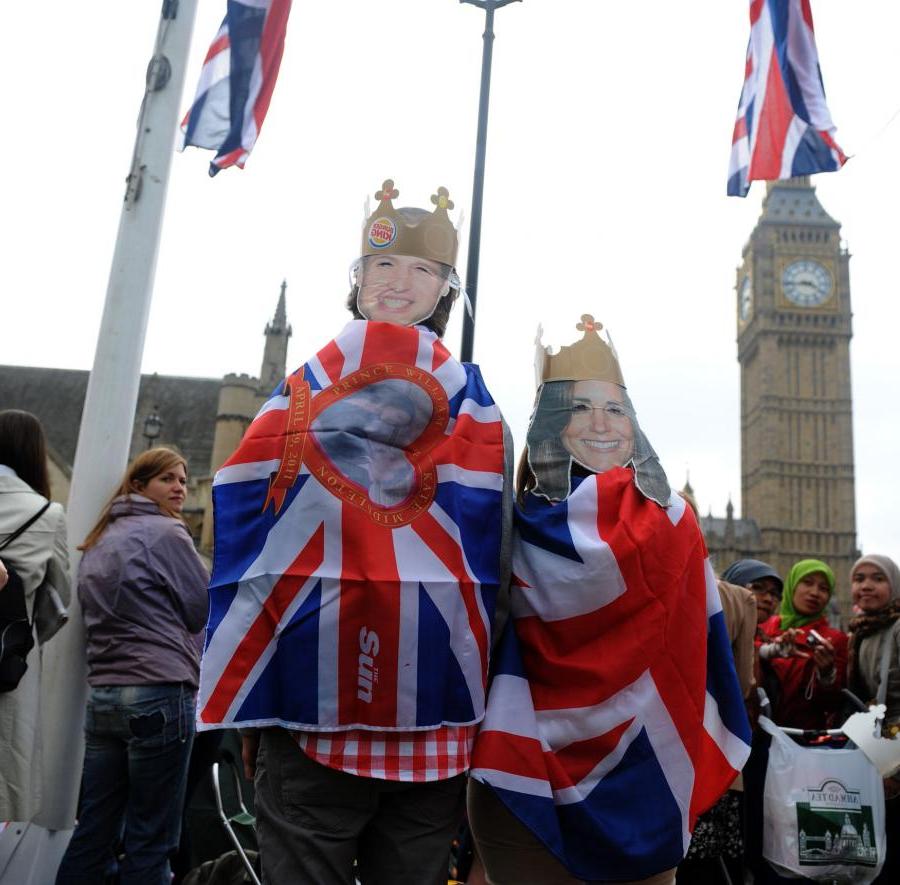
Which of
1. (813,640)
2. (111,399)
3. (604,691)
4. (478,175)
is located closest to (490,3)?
(478,175)

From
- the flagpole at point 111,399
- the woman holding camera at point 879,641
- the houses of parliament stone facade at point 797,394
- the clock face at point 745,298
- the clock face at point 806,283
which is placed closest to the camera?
the flagpole at point 111,399

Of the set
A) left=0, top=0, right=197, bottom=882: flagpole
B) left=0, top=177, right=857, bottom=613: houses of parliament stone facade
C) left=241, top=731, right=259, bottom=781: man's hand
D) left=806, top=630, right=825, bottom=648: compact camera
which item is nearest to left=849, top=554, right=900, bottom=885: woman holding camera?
left=806, top=630, right=825, bottom=648: compact camera

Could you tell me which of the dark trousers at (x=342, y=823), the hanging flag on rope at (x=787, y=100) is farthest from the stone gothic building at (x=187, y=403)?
the dark trousers at (x=342, y=823)

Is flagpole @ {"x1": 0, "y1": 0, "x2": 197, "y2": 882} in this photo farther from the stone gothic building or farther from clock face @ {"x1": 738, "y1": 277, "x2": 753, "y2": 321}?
clock face @ {"x1": 738, "y1": 277, "x2": 753, "y2": 321}

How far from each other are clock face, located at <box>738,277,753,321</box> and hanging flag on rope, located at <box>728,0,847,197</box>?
243 feet

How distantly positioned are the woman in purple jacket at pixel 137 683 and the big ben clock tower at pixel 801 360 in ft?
243

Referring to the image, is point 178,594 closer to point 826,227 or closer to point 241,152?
point 241,152

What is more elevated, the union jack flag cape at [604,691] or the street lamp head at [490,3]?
the street lamp head at [490,3]

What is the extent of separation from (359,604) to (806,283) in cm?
7966

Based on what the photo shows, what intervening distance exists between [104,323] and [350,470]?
2653mm

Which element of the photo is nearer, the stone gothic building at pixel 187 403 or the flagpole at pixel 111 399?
the flagpole at pixel 111 399

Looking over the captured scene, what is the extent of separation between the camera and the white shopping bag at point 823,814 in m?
4.12

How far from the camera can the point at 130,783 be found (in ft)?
11.8

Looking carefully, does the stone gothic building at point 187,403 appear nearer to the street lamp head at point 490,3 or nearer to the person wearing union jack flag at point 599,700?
the street lamp head at point 490,3
